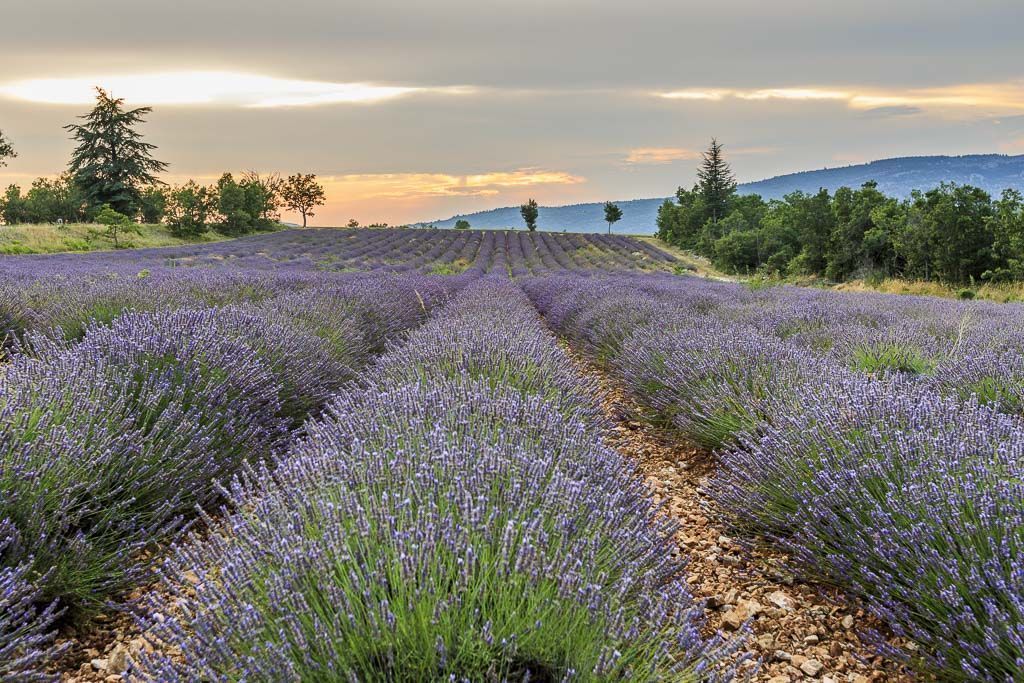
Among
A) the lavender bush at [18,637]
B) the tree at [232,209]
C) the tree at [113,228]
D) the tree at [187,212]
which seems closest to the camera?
the lavender bush at [18,637]

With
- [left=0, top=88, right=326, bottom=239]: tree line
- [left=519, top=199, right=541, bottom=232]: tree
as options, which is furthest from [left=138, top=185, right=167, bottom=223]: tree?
[left=519, top=199, right=541, bottom=232]: tree

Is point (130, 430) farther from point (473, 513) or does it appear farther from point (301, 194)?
point (301, 194)

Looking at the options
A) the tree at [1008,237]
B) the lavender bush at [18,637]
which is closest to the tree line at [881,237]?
the tree at [1008,237]

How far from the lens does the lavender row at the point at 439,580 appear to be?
1258 millimetres

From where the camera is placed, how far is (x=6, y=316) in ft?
19.9

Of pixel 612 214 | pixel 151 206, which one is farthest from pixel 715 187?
pixel 151 206

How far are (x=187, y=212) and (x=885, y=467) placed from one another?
37.7 meters

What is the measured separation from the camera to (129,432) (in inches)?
105

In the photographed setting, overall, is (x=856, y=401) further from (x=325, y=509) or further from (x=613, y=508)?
(x=325, y=509)

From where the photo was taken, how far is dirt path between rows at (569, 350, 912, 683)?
2.01 m

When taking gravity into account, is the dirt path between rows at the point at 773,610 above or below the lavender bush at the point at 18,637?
below

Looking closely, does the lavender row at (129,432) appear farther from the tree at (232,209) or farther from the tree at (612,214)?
the tree at (612,214)

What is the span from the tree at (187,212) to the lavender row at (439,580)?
36.4 meters

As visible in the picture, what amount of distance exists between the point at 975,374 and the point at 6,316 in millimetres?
8070
